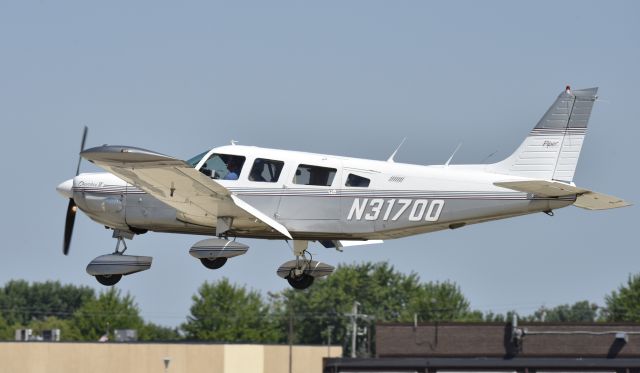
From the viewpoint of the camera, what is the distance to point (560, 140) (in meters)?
22.0

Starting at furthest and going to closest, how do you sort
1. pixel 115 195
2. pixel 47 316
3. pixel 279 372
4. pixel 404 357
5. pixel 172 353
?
pixel 47 316 → pixel 279 372 → pixel 172 353 → pixel 404 357 → pixel 115 195

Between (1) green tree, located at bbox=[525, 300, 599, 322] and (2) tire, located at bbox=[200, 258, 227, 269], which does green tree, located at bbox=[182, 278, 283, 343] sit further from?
(2) tire, located at bbox=[200, 258, 227, 269]

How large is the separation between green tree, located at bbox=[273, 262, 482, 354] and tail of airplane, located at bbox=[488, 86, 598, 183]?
70943 millimetres

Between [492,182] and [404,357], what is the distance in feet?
64.2

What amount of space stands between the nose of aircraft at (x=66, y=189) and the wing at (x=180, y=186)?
7.01ft

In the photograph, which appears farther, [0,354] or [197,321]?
[197,321]

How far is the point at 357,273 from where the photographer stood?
317 ft

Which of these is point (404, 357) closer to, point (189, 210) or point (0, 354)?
point (0, 354)

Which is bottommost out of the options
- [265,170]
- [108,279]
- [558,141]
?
[108,279]

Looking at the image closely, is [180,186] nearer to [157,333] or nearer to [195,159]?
[195,159]

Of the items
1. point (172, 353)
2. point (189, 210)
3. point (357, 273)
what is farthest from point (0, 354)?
point (357, 273)

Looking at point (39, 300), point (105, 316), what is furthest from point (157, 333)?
point (39, 300)

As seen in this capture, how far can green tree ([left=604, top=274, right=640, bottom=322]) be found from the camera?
85.1 meters

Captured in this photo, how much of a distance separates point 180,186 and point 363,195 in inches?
127
